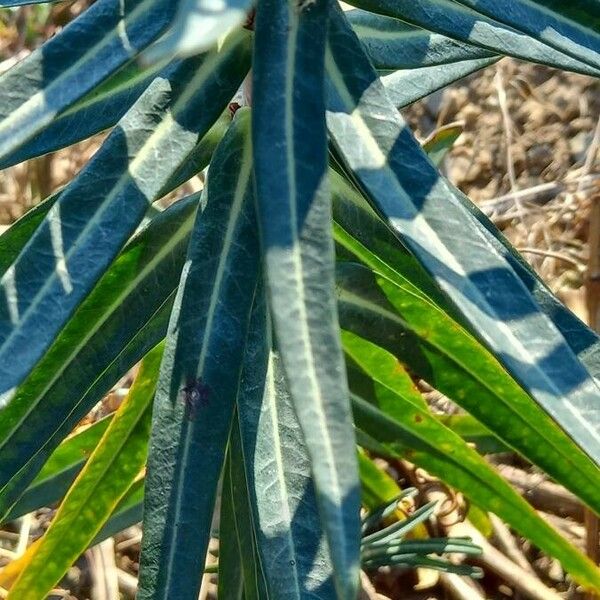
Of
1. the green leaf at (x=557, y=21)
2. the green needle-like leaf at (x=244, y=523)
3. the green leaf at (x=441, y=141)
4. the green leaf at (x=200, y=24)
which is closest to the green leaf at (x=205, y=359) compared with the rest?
the green needle-like leaf at (x=244, y=523)

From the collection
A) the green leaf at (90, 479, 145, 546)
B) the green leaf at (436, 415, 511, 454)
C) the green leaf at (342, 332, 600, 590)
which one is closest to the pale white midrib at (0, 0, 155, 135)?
the green leaf at (342, 332, 600, 590)

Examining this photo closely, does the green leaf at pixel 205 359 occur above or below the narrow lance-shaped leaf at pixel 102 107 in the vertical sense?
below

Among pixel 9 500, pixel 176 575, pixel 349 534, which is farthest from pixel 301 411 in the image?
pixel 9 500

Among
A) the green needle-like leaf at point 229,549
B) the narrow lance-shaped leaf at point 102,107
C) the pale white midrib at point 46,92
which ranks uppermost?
the narrow lance-shaped leaf at point 102,107

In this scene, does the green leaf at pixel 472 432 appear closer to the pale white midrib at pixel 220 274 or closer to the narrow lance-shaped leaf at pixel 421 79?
the narrow lance-shaped leaf at pixel 421 79

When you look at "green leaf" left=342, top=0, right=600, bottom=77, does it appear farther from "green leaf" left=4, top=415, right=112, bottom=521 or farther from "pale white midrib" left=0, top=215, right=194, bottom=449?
"green leaf" left=4, top=415, right=112, bottom=521

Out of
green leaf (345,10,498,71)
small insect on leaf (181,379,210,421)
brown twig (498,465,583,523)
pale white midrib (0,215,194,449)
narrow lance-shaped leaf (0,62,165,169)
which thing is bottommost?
brown twig (498,465,583,523)

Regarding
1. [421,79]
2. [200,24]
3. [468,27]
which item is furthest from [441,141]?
[200,24]
